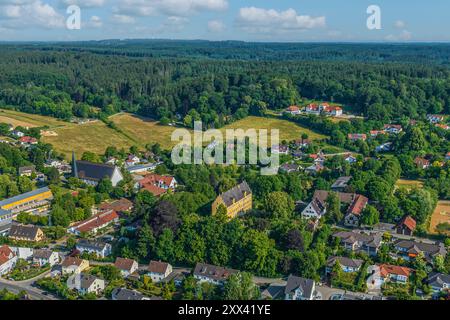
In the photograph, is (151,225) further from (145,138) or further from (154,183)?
(145,138)

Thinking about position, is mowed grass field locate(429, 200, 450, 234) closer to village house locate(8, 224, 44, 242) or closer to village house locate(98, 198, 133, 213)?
village house locate(98, 198, 133, 213)

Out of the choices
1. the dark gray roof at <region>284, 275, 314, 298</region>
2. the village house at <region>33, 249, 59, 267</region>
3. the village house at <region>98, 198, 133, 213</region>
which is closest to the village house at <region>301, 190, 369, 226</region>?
the dark gray roof at <region>284, 275, 314, 298</region>

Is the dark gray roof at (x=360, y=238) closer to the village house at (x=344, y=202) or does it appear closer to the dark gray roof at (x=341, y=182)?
the village house at (x=344, y=202)

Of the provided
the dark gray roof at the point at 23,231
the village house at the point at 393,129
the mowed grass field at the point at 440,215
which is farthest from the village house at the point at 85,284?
the village house at the point at 393,129

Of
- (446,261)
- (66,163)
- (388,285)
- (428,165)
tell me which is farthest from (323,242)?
(66,163)

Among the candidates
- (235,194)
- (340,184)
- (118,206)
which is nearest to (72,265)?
(118,206)

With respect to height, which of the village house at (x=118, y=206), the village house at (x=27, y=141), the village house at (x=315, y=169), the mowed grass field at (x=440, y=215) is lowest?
the mowed grass field at (x=440, y=215)

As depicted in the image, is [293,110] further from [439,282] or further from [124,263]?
[124,263]
